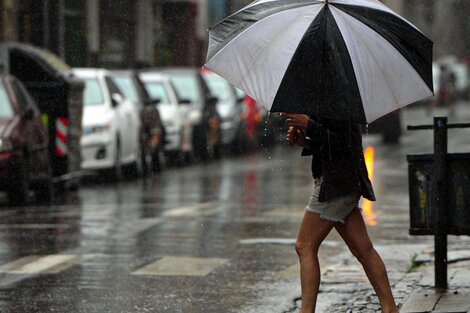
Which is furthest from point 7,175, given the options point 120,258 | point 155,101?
point 155,101

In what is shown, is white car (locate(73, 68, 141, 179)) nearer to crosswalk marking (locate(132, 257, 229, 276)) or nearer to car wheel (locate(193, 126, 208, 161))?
car wheel (locate(193, 126, 208, 161))

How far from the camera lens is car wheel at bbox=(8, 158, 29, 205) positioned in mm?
16156

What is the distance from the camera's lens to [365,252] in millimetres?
7559

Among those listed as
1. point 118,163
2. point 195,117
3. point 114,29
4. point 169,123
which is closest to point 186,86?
point 195,117

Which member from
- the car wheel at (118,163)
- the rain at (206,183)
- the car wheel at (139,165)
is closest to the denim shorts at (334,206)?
the rain at (206,183)

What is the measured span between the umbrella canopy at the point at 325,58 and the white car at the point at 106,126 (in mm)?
12966

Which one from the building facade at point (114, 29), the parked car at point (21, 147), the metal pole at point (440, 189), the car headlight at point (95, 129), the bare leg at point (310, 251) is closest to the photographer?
the bare leg at point (310, 251)

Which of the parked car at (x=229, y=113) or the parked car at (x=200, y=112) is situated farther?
the parked car at (x=229, y=113)

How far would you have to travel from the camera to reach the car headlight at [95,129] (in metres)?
20.4

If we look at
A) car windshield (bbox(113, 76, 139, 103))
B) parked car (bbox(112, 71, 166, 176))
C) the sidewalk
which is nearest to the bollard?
the sidewalk

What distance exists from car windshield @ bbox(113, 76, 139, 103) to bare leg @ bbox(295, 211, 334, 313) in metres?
15.5

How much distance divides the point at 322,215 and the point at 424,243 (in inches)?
197

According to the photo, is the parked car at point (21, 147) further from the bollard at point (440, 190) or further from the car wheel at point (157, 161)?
the bollard at point (440, 190)

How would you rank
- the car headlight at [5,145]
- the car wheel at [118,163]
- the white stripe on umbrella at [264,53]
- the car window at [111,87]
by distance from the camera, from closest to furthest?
the white stripe on umbrella at [264,53]
the car headlight at [5,145]
the car wheel at [118,163]
the car window at [111,87]
